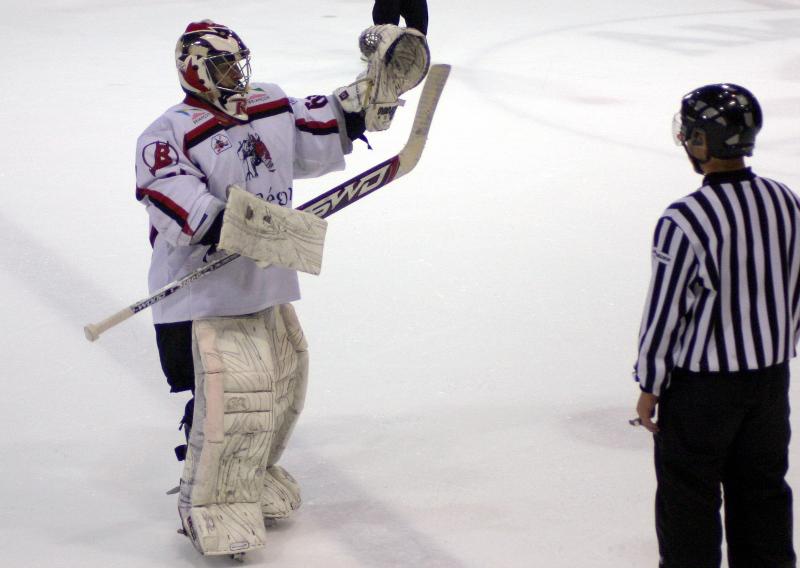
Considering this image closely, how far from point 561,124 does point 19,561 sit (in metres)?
3.38

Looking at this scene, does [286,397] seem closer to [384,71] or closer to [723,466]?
[384,71]

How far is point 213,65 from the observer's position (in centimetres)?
207

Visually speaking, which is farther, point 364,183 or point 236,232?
point 364,183

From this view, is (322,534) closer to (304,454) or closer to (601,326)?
(304,454)

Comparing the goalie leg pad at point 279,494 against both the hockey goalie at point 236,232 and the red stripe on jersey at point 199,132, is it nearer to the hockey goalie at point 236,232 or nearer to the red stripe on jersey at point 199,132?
the hockey goalie at point 236,232

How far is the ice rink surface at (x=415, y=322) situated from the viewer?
2.30 metres

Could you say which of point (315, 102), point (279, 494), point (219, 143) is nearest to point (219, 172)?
point (219, 143)

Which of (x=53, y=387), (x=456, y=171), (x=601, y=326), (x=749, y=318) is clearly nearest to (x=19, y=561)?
(x=53, y=387)

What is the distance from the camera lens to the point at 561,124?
5059 millimetres

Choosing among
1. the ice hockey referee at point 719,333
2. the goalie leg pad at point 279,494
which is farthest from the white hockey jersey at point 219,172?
the ice hockey referee at point 719,333

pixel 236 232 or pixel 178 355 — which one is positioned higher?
pixel 236 232

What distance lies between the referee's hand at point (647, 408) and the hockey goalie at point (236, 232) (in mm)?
598

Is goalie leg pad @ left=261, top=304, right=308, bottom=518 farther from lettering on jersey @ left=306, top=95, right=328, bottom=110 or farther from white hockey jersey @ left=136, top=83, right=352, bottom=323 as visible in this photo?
lettering on jersey @ left=306, top=95, right=328, bottom=110

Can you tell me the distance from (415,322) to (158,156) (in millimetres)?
1305
